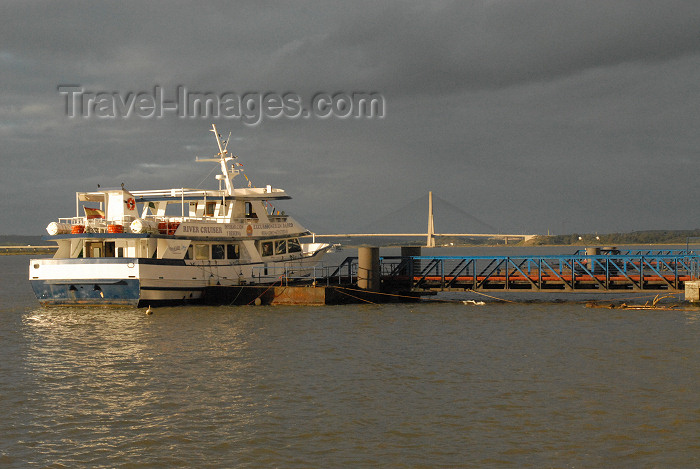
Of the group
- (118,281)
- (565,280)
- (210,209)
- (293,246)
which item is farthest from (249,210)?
(565,280)

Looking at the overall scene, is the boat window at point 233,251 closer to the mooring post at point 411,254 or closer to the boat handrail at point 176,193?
the boat handrail at point 176,193

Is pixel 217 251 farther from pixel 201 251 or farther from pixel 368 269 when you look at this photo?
pixel 368 269

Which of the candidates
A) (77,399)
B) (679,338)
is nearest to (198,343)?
A: (77,399)

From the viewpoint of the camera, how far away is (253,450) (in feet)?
43.2

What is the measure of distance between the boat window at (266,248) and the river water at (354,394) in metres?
10.3

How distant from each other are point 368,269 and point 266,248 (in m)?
6.86

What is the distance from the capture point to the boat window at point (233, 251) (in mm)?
37819

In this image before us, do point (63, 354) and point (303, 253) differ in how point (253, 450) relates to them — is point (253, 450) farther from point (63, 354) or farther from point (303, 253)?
point (303, 253)

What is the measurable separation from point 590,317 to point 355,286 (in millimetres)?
12676

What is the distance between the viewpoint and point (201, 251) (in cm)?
3666

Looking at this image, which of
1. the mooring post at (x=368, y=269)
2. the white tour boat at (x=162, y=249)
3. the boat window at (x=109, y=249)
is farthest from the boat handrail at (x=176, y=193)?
the mooring post at (x=368, y=269)

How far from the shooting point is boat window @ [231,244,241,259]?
124 feet

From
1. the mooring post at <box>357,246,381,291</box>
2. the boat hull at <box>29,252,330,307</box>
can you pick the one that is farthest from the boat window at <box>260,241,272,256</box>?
the mooring post at <box>357,246,381,291</box>

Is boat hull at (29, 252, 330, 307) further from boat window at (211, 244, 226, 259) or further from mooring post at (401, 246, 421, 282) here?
Result: mooring post at (401, 246, 421, 282)
